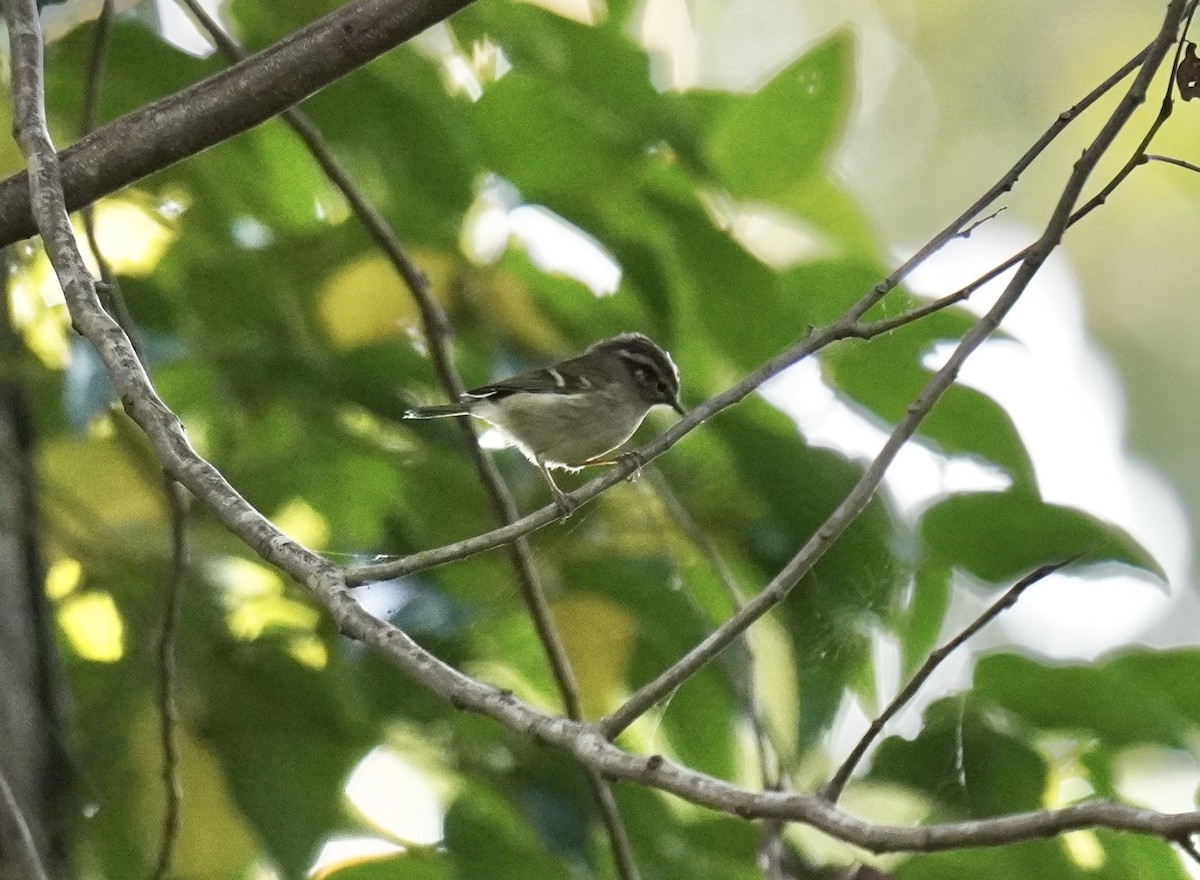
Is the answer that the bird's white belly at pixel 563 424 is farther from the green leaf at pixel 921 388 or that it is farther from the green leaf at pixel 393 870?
the green leaf at pixel 393 870

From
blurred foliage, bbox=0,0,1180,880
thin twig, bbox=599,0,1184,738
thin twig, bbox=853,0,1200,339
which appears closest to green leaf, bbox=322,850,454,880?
blurred foliage, bbox=0,0,1180,880

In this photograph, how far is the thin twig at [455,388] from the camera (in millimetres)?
1762

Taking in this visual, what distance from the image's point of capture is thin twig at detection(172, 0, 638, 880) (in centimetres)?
176

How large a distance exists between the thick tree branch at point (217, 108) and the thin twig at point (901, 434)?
0.70 meters

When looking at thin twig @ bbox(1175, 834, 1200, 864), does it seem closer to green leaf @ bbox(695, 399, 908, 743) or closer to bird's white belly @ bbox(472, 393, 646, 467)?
green leaf @ bbox(695, 399, 908, 743)

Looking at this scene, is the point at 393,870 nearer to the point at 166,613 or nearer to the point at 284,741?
the point at 284,741

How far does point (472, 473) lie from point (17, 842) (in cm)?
84

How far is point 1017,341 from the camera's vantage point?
6.10 ft

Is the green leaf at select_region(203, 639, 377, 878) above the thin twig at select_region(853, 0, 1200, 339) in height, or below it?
below

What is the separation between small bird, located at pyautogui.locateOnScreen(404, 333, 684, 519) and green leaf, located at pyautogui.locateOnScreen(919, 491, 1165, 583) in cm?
60

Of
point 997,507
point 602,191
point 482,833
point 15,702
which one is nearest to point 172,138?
point 602,191

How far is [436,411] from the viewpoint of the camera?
210cm

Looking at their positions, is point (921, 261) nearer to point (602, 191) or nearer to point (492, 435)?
point (602, 191)

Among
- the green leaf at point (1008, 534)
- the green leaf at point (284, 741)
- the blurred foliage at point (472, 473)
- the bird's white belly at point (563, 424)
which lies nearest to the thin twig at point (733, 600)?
the blurred foliage at point (472, 473)
